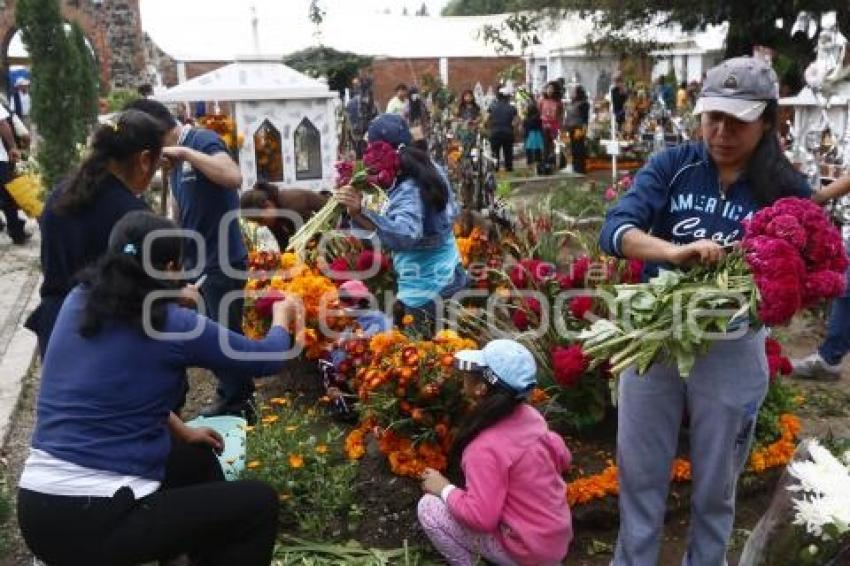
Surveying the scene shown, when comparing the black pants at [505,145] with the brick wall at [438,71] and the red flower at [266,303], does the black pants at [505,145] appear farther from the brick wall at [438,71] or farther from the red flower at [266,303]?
the brick wall at [438,71]

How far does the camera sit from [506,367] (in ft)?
9.36

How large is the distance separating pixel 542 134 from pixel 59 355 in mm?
13468

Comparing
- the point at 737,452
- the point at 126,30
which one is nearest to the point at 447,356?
the point at 737,452

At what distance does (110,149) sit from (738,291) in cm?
239

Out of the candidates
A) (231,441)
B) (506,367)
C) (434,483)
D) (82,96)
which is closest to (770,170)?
(506,367)

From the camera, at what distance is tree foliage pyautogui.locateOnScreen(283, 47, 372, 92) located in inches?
832

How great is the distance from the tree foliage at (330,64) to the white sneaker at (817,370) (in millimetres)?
17138

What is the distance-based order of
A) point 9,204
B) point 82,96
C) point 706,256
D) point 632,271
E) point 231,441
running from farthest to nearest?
point 82,96
point 9,204
point 632,271
point 231,441
point 706,256

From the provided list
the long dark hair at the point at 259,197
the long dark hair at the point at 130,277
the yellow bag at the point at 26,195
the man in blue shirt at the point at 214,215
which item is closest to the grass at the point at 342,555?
the man in blue shirt at the point at 214,215

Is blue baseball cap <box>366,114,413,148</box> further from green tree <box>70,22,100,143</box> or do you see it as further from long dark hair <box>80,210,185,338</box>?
green tree <box>70,22,100,143</box>

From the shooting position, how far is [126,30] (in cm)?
2273

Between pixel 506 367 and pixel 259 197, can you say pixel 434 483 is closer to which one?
pixel 506 367

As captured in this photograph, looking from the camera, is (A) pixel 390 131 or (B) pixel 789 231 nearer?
(B) pixel 789 231

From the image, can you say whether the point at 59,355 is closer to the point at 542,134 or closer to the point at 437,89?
the point at 542,134
